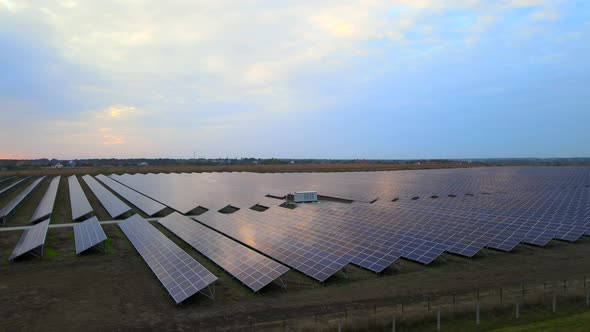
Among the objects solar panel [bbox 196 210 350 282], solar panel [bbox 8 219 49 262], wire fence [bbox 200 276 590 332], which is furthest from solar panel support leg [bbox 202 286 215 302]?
solar panel [bbox 8 219 49 262]

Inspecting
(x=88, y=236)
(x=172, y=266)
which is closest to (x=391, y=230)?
(x=172, y=266)

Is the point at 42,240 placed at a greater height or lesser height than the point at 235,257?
greater

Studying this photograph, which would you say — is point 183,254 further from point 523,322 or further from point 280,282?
point 523,322

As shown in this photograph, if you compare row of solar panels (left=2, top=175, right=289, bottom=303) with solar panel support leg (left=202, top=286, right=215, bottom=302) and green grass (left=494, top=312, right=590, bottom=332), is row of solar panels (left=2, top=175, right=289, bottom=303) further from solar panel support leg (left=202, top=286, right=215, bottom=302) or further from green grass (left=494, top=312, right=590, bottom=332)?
green grass (left=494, top=312, right=590, bottom=332)

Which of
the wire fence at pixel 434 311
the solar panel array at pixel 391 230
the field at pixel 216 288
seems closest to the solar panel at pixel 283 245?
the solar panel array at pixel 391 230

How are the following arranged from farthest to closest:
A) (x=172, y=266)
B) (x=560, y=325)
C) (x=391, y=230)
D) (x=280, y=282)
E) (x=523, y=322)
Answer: (x=391, y=230)
(x=172, y=266)
(x=280, y=282)
(x=523, y=322)
(x=560, y=325)

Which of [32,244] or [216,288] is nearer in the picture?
[216,288]

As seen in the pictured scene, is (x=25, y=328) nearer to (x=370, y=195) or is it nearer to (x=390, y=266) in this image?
(x=390, y=266)
